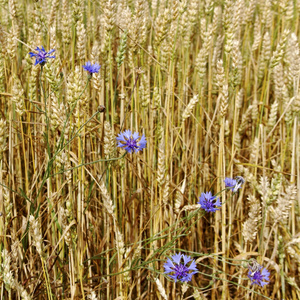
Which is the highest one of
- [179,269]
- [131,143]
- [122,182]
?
[131,143]

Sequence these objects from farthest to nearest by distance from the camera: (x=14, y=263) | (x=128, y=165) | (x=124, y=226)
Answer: (x=128, y=165) < (x=124, y=226) < (x=14, y=263)

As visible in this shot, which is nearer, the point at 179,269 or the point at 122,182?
the point at 179,269

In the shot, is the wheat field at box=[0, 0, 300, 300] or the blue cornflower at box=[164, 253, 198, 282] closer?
the blue cornflower at box=[164, 253, 198, 282]

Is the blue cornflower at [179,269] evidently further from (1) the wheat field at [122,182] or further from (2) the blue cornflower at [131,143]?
(2) the blue cornflower at [131,143]

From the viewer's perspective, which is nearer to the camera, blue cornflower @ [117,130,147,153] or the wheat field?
blue cornflower @ [117,130,147,153]

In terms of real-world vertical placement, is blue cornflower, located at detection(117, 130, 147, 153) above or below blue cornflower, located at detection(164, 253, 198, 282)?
above

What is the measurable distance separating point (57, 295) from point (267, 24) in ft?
5.63

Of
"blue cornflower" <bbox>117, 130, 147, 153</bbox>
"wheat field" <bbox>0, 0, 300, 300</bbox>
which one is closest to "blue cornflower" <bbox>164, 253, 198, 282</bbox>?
"wheat field" <bbox>0, 0, 300, 300</bbox>

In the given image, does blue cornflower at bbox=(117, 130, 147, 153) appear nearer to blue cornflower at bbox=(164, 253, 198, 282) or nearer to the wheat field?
the wheat field

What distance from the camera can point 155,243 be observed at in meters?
1.44

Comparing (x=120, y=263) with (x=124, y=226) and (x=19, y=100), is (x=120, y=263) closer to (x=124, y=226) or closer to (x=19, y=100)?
(x=124, y=226)

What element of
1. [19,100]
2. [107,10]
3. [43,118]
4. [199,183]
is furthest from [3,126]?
[199,183]

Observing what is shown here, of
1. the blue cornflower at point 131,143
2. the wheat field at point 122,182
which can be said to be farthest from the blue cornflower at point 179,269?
the blue cornflower at point 131,143

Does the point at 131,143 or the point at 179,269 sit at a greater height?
the point at 131,143
